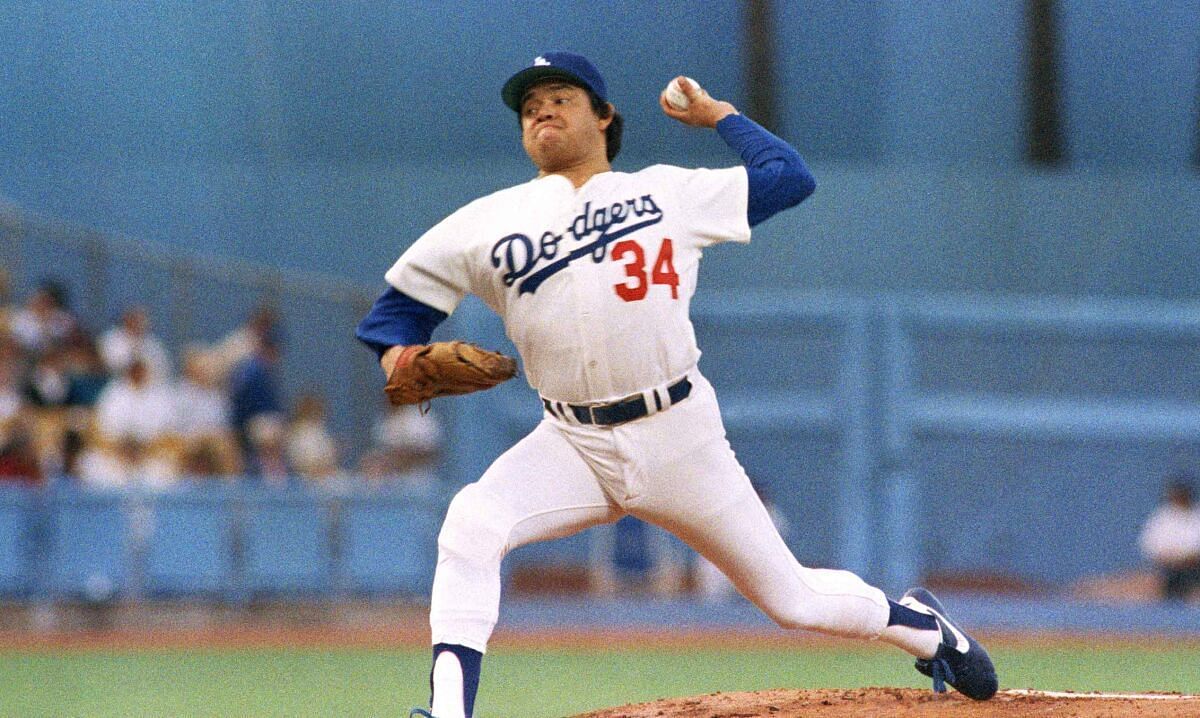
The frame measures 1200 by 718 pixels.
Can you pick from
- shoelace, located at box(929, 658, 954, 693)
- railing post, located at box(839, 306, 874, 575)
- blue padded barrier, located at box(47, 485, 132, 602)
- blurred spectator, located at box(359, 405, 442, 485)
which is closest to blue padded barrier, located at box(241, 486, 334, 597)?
blue padded barrier, located at box(47, 485, 132, 602)

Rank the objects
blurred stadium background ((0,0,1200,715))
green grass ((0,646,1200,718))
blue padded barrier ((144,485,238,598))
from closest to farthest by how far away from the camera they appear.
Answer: green grass ((0,646,1200,718)) → blue padded barrier ((144,485,238,598)) → blurred stadium background ((0,0,1200,715))

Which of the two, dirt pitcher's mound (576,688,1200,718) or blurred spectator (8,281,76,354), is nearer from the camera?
dirt pitcher's mound (576,688,1200,718)

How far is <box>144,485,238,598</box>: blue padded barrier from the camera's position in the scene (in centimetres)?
945

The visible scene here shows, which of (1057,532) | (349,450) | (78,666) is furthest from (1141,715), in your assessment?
(349,450)

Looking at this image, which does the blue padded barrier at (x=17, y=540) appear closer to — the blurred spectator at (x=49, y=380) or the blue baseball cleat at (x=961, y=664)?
the blurred spectator at (x=49, y=380)

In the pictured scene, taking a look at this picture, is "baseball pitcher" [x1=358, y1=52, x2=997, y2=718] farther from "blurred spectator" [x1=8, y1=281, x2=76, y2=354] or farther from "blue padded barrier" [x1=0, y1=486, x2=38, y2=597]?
"blurred spectator" [x1=8, y1=281, x2=76, y2=354]

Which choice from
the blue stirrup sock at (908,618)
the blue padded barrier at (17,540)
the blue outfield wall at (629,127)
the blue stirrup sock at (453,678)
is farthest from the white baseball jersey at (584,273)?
the blue outfield wall at (629,127)

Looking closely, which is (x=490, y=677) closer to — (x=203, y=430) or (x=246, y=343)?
(x=203, y=430)

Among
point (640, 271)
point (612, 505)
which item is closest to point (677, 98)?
point (640, 271)

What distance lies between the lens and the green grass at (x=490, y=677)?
604 cm

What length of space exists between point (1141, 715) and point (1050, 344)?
602 cm

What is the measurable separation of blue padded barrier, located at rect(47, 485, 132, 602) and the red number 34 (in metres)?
Answer: 6.43

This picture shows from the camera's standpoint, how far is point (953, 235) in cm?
1234

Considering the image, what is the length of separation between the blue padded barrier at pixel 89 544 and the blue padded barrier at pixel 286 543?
0.68 m
